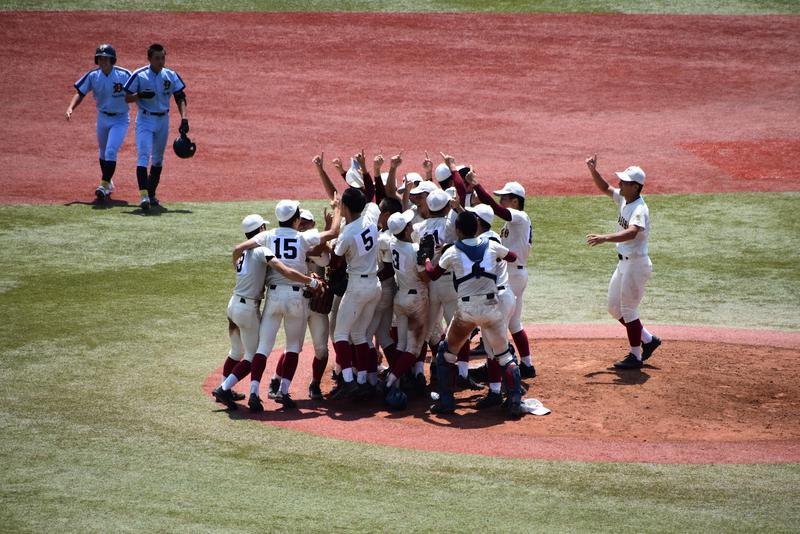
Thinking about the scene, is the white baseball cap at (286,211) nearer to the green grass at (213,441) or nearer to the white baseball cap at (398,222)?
the white baseball cap at (398,222)

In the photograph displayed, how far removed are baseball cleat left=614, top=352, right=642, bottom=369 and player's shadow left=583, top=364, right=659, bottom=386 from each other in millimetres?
45

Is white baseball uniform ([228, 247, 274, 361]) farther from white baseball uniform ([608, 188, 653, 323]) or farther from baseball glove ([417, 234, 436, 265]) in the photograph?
white baseball uniform ([608, 188, 653, 323])

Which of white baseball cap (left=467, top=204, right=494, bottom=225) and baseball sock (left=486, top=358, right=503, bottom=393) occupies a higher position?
white baseball cap (left=467, top=204, right=494, bottom=225)

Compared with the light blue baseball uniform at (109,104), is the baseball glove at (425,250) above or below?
below

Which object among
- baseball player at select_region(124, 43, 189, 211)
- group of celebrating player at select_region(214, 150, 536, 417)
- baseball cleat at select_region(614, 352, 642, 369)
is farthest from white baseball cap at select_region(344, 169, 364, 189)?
baseball player at select_region(124, 43, 189, 211)

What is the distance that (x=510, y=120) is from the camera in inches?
808

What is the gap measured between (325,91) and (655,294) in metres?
11.9

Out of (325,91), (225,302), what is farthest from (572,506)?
(325,91)

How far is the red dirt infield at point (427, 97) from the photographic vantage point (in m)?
17.2

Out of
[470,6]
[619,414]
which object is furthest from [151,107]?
[470,6]

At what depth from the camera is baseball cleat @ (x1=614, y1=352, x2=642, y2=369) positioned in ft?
30.0

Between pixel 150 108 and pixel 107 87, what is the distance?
2.60 ft

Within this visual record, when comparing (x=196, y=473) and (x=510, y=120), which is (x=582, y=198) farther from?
(x=196, y=473)

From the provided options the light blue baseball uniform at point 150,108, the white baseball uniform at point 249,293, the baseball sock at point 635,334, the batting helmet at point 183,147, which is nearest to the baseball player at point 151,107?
the light blue baseball uniform at point 150,108
